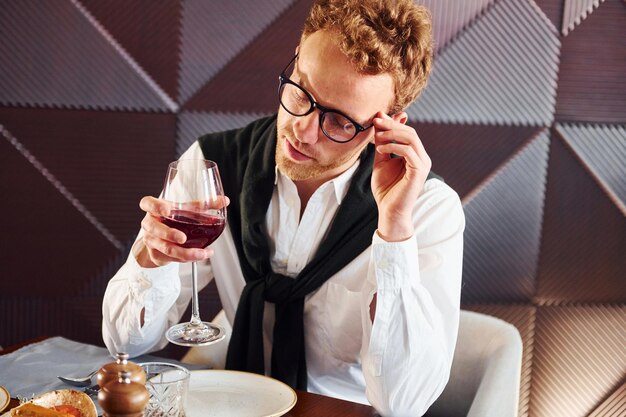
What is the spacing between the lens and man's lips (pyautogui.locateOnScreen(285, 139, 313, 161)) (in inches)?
75.6

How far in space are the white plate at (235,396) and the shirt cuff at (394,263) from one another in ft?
1.14

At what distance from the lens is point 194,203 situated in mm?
1440

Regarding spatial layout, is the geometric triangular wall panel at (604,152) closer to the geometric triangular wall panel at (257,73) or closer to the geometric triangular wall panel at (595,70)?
the geometric triangular wall panel at (595,70)

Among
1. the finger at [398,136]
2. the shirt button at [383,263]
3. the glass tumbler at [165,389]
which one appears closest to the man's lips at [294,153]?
the finger at [398,136]

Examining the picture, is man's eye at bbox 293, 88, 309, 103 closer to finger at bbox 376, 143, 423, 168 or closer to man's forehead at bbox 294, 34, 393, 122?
man's forehead at bbox 294, 34, 393, 122

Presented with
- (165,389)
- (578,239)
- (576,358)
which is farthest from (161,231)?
(576,358)

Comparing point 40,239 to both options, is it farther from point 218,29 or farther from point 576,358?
point 576,358

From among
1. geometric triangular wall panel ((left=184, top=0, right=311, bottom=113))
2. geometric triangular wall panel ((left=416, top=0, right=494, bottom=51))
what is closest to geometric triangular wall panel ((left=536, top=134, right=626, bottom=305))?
geometric triangular wall panel ((left=416, top=0, right=494, bottom=51))

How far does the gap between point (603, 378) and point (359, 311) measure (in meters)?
1.53

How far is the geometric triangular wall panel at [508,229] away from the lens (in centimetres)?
291

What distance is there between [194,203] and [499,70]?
1.79m

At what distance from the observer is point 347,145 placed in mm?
1950

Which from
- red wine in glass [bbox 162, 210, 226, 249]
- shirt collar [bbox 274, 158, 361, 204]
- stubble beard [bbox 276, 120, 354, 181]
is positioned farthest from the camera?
shirt collar [bbox 274, 158, 361, 204]

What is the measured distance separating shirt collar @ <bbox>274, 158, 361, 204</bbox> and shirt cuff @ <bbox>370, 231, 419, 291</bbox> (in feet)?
1.31
